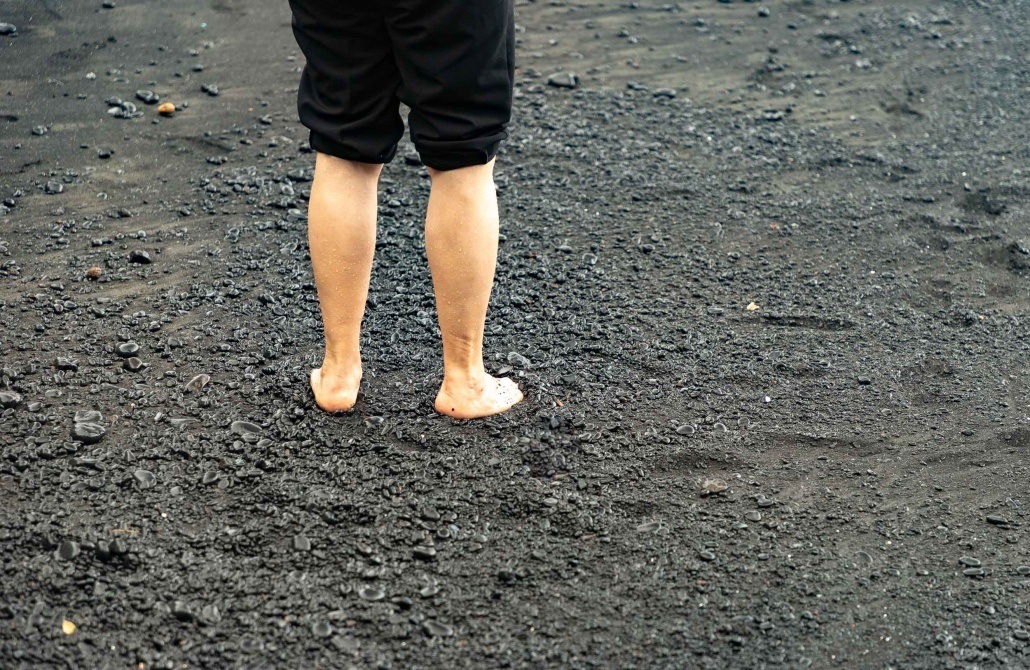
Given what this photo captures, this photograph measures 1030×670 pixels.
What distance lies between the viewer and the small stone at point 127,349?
2.73m

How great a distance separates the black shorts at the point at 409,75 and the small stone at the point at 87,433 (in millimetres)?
909

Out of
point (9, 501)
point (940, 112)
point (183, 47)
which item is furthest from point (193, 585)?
point (940, 112)

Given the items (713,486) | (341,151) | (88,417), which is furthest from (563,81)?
(88,417)

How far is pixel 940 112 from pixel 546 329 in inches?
118

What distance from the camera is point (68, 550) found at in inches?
80.7

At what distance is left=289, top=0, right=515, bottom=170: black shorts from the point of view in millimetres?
2029

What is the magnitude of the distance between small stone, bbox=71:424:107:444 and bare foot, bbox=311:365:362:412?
544mm

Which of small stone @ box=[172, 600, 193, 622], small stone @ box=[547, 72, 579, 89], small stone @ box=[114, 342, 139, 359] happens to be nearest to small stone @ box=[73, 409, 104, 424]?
small stone @ box=[114, 342, 139, 359]

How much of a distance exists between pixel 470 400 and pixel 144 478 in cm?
82

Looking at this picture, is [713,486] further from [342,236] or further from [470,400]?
[342,236]

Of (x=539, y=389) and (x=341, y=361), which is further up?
(x=341, y=361)

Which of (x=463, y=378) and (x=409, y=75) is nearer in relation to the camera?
(x=409, y=75)

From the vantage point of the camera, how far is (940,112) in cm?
490

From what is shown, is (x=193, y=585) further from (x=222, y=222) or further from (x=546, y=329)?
(x=222, y=222)
